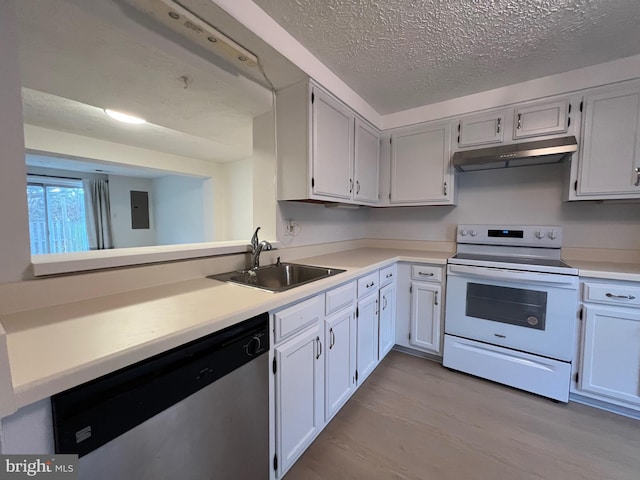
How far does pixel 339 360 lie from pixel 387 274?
0.86 meters

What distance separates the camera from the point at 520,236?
2205 millimetres

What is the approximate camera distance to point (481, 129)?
2197 mm

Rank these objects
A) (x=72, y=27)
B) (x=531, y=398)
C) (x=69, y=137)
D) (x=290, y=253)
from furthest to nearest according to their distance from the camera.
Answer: (x=69, y=137) → (x=290, y=253) → (x=531, y=398) → (x=72, y=27)

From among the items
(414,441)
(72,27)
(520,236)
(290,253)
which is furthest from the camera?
(520,236)

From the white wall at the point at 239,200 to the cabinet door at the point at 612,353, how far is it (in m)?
4.04

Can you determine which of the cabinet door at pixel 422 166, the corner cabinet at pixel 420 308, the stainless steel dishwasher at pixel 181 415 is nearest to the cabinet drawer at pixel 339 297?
the stainless steel dishwasher at pixel 181 415

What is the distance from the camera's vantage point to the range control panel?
211 cm

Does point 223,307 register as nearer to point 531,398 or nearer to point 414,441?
point 414,441

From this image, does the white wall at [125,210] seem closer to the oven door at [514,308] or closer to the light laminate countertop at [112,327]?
the light laminate countertop at [112,327]

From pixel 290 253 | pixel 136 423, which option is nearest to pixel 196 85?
pixel 290 253

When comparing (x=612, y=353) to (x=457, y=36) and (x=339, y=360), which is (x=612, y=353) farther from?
(x=457, y=36)

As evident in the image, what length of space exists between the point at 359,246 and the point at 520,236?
4.94ft

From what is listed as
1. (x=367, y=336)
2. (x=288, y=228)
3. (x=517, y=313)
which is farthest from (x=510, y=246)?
(x=288, y=228)

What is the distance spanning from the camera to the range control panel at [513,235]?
2109mm
